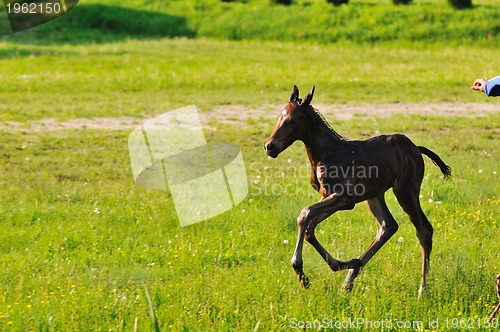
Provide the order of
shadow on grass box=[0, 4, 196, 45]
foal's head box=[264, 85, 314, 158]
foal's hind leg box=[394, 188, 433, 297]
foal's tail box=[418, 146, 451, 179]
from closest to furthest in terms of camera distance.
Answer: foal's head box=[264, 85, 314, 158], foal's hind leg box=[394, 188, 433, 297], foal's tail box=[418, 146, 451, 179], shadow on grass box=[0, 4, 196, 45]

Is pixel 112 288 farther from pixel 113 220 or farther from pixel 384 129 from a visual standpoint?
pixel 384 129

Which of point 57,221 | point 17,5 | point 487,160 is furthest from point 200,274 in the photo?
point 17,5

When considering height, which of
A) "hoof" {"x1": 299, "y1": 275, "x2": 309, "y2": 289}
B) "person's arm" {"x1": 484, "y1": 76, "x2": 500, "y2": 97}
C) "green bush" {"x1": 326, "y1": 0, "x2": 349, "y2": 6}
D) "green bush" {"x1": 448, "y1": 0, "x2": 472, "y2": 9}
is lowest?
"green bush" {"x1": 448, "y1": 0, "x2": 472, "y2": 9}

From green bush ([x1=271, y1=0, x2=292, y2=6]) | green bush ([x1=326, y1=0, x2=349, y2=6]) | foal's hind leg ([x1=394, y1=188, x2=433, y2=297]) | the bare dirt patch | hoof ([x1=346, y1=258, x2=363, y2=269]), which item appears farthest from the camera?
green bush ([x1=271, y1=0, x2=292, y2=6])

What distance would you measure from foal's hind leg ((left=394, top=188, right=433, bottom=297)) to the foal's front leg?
621 millimetres

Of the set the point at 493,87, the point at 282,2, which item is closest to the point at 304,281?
the point at 493,87

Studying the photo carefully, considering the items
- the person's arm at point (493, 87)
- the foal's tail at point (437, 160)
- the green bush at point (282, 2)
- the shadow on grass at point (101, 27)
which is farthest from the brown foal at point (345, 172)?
the green bush at point (282, 2)

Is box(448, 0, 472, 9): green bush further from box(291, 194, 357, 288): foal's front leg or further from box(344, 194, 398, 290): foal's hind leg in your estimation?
box(291, 194, 357, 288): foal's front leg

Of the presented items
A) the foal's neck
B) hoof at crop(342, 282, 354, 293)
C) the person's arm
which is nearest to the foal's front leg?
hoof at crop(342, 282, 354, 293)

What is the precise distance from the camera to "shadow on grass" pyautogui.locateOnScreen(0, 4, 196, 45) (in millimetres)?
29703

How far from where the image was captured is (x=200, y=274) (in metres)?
7.46

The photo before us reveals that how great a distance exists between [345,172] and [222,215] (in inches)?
116

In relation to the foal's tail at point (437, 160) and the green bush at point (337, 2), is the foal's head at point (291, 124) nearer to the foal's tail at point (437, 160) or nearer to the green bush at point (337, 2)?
the foal's tail at point (437, 160)

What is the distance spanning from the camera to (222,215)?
9398mm
